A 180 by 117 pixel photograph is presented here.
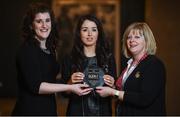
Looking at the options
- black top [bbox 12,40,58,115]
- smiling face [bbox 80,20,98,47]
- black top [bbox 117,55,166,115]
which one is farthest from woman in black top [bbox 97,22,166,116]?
black top [bbox 12,40,58,115]

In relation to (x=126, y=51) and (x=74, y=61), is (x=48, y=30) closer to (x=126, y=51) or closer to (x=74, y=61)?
(x=74, y=61)

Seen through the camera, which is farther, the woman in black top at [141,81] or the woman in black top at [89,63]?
the woman in black top at [89,63]

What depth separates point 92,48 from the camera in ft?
11.2

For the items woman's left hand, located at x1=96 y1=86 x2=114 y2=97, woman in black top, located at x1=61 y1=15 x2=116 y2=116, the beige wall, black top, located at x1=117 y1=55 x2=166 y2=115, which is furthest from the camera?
the beige wall

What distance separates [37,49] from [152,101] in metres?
0.98

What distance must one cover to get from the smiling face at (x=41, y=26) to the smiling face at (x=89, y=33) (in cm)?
31

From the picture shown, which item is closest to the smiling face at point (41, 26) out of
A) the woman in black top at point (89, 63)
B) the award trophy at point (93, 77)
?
the woman in black top at point (89, 63)

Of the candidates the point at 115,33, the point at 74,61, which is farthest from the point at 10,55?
the point at 74,61

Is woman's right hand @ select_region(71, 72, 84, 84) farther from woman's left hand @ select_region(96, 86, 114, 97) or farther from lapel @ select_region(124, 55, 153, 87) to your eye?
lapel @ select_region(124, 55, 153, 87)

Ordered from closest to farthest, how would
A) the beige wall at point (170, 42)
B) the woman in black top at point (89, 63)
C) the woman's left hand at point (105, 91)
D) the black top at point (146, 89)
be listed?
the black top at point (146, 89) → the woman's left hand at point (105, 91) → the woman in black top at point (89, 63) → the beige wall at point (170, 42)

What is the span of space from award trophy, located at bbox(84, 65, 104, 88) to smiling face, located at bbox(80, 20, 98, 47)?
0.27 meters

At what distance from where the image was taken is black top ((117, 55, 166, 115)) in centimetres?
300

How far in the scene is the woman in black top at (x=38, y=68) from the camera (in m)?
3.07

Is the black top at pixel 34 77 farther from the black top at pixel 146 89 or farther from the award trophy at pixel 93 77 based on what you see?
the black top at pixel 146 89
